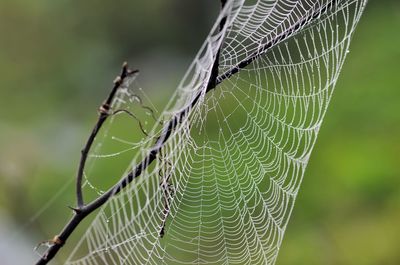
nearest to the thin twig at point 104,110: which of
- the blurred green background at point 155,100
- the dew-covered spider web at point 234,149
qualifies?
Result: the dew-covered spider web at point 234,149

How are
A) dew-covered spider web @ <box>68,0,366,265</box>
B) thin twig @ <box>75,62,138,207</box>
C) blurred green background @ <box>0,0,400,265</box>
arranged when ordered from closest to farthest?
1. thin twig @ <box>75,62,138,207</box>
2. dew-covered spider web @ <box>68,0,366,265</box>
3. blurred green background @ <box>0,0,400,265</box>

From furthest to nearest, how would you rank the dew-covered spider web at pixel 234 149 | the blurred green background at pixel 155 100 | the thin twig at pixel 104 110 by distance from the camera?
the blurred green background at pixel 155 100 → the dew-covered spider web at pixel 234 149 → the thin twig at pixel 104 110

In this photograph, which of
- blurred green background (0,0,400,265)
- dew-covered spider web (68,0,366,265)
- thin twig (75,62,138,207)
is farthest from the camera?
blurred green background (0,0,400,265)

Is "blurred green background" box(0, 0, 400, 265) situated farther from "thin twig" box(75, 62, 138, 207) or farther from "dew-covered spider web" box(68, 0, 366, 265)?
"thin twig" box(75, 62, 138, 207)

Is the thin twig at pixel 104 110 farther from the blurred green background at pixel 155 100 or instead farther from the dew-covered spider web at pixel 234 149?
the blurred green background at pixel 155 100

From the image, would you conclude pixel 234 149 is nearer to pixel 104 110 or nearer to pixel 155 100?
pixel 104 110

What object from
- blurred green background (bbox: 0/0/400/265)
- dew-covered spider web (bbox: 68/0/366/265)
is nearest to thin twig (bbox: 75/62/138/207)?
dew-covered spider web (bbox: 68/0/366/265)

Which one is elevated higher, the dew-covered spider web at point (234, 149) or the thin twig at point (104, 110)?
the thin twig at point (104, 110)

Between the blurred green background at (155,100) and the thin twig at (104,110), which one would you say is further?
the blurred green background at (155,100)

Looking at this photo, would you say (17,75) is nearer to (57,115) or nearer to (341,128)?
(57,115)
